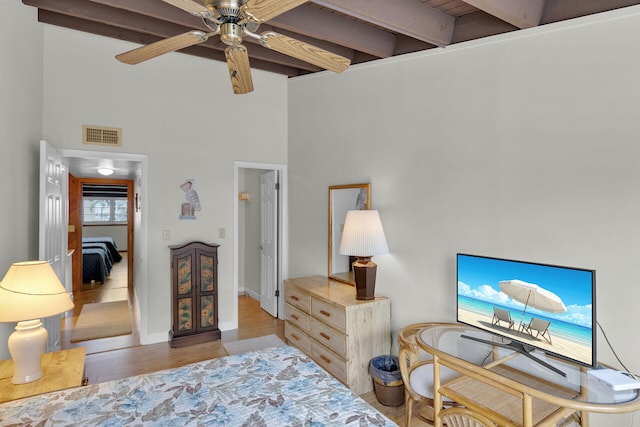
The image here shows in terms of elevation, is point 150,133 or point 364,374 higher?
point 150,133

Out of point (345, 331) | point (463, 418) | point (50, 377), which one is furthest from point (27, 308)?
point (463, 418)

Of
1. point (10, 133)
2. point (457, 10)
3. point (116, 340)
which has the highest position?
point (457, 10)

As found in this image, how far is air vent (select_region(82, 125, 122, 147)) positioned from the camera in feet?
11.1

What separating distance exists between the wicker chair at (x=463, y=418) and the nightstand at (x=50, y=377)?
187cm

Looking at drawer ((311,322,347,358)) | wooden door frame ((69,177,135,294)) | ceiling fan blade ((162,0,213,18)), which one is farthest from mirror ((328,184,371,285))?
wooden door frame ((69,177,135,294))

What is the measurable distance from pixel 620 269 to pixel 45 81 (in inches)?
180

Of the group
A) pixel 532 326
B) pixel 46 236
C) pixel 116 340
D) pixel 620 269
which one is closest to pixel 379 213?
pixel 532 326

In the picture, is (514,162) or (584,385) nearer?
(584,385)

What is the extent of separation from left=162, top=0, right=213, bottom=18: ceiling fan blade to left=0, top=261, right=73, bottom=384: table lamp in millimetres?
1468

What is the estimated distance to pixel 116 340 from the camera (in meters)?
3.75

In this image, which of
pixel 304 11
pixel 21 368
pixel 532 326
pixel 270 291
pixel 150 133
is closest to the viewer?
pixel 21 368

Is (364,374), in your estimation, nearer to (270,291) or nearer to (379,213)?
(379,213)

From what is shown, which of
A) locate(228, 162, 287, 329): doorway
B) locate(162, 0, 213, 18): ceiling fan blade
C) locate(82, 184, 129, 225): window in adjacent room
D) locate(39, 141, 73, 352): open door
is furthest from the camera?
locate(82, 184, 129, 225): window in adjacent room

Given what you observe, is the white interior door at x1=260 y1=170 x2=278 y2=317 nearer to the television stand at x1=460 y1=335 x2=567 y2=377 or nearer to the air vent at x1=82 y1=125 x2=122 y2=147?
the air vent at x1=82 y1=125 x2=122 y2=147
